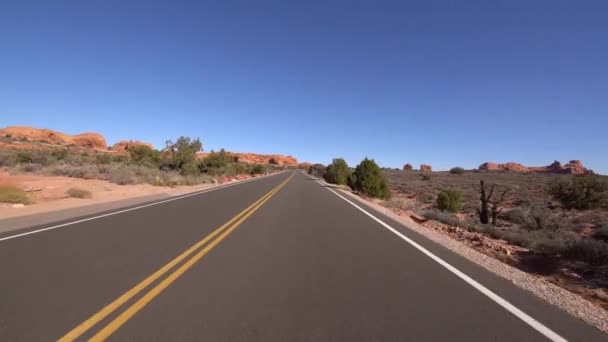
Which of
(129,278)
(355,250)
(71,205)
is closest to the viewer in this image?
(129,278)

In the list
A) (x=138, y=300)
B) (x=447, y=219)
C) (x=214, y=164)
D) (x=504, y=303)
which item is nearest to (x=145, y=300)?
(x=138, y=300)

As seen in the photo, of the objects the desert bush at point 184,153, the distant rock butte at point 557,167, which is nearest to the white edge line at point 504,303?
the desert bush at point 184,153

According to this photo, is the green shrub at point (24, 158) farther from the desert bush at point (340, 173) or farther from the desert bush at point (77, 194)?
the desert bush at point (340, 173)

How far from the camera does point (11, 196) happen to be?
1373 cm

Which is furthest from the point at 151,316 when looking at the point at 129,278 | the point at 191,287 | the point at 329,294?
the point at 329,294

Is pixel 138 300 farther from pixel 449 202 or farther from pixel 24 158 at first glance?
pixel 24 158

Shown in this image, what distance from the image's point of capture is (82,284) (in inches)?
183

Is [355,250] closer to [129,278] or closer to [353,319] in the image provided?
[353,319]

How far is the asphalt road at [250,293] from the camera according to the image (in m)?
3.38

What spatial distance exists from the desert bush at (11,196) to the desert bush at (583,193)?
3229 centimetres

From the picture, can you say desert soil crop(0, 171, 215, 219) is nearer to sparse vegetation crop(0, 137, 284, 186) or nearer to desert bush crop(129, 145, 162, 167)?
sparse vegetation crop(0, 137, 284, 186)

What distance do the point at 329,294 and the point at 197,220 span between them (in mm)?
7063

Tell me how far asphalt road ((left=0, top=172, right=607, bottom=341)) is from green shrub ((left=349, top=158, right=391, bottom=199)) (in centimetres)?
2333

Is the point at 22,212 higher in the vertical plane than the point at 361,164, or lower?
lower
